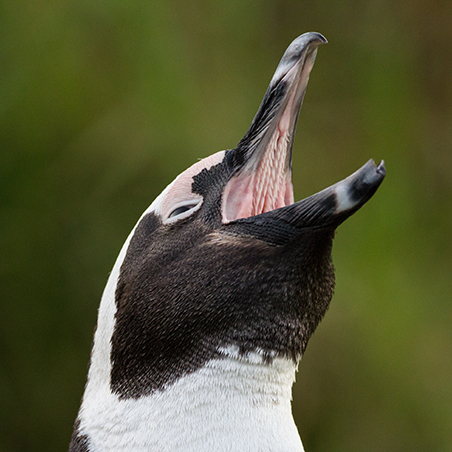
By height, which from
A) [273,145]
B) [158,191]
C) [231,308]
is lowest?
[158,191]

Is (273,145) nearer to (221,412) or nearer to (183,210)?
(183,210)

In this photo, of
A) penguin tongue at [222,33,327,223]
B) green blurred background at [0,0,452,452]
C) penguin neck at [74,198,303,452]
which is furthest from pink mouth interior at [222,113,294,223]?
green blurred background at [0,0,452,452]

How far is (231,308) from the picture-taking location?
999 mm

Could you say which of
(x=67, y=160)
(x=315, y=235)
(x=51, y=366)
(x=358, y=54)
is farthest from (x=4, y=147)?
(x=315, y=235)

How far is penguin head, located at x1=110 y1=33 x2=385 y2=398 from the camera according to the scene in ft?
3.23

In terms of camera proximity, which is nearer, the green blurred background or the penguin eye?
the penguin eye

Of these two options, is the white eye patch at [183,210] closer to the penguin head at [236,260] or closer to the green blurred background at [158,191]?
the penguin head at [236,260]

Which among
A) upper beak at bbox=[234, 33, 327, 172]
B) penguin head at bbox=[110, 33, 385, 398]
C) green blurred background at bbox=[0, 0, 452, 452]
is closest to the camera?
penguin head at bbox=[110, 33, 385, 398]

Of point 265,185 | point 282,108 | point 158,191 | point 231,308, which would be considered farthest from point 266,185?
point 158,191

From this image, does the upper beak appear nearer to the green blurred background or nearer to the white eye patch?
the white eye patch

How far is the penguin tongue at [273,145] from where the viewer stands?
1.10 metres

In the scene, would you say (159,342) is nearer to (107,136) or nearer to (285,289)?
(285,289)

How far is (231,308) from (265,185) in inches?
9.3

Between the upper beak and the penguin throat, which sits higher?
the upper beak
